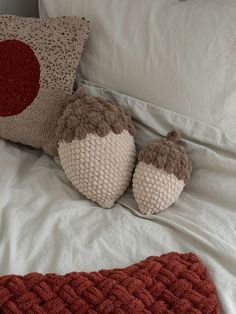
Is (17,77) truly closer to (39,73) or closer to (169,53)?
(39,73)

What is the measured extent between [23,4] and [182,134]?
813 millimetres

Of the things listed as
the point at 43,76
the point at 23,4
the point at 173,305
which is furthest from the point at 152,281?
the point at 23,4

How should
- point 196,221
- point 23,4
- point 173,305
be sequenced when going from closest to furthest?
point 173,305 < point 196,221 < point 23,4

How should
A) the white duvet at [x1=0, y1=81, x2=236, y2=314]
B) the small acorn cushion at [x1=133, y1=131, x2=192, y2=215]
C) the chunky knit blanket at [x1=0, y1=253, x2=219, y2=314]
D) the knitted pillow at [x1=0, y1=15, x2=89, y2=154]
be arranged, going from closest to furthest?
1. the chunky knit blanket at [x1=0, y1=253, x2=219, y2=314]
2. the white duvet at [x1=0, y1=81, x2=236, y2=314]
3. the small acorn cushion at [x1=133, y1=131, x2=192, y2=215]
4. the knitted pillow at [x1=0, y1=15, x2=89, y2=154]

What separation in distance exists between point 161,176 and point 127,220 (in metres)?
0.12

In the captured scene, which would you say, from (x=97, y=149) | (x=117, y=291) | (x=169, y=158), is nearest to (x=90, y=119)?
(x=97, y=149)

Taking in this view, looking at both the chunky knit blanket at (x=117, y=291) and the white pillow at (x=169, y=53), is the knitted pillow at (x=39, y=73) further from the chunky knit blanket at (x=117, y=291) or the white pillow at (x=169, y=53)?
the chunky knit blanket at (x=117, y=291)

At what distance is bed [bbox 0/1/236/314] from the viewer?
830mm

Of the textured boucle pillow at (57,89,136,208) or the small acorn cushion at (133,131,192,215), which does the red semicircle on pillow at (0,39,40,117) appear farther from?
the small acorn cushion at (133,131,192,215)

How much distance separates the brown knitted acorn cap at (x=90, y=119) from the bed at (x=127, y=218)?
66mm

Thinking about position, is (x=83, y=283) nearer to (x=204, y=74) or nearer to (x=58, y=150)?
(x=58, y=150)

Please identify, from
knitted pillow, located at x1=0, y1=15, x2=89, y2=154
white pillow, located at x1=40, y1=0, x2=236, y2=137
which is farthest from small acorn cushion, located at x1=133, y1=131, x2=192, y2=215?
knitted pillow, located at x1=0, y1=15, x2=89, y2=154

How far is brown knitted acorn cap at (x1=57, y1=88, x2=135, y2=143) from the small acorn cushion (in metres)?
0.10

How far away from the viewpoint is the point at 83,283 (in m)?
0.75
